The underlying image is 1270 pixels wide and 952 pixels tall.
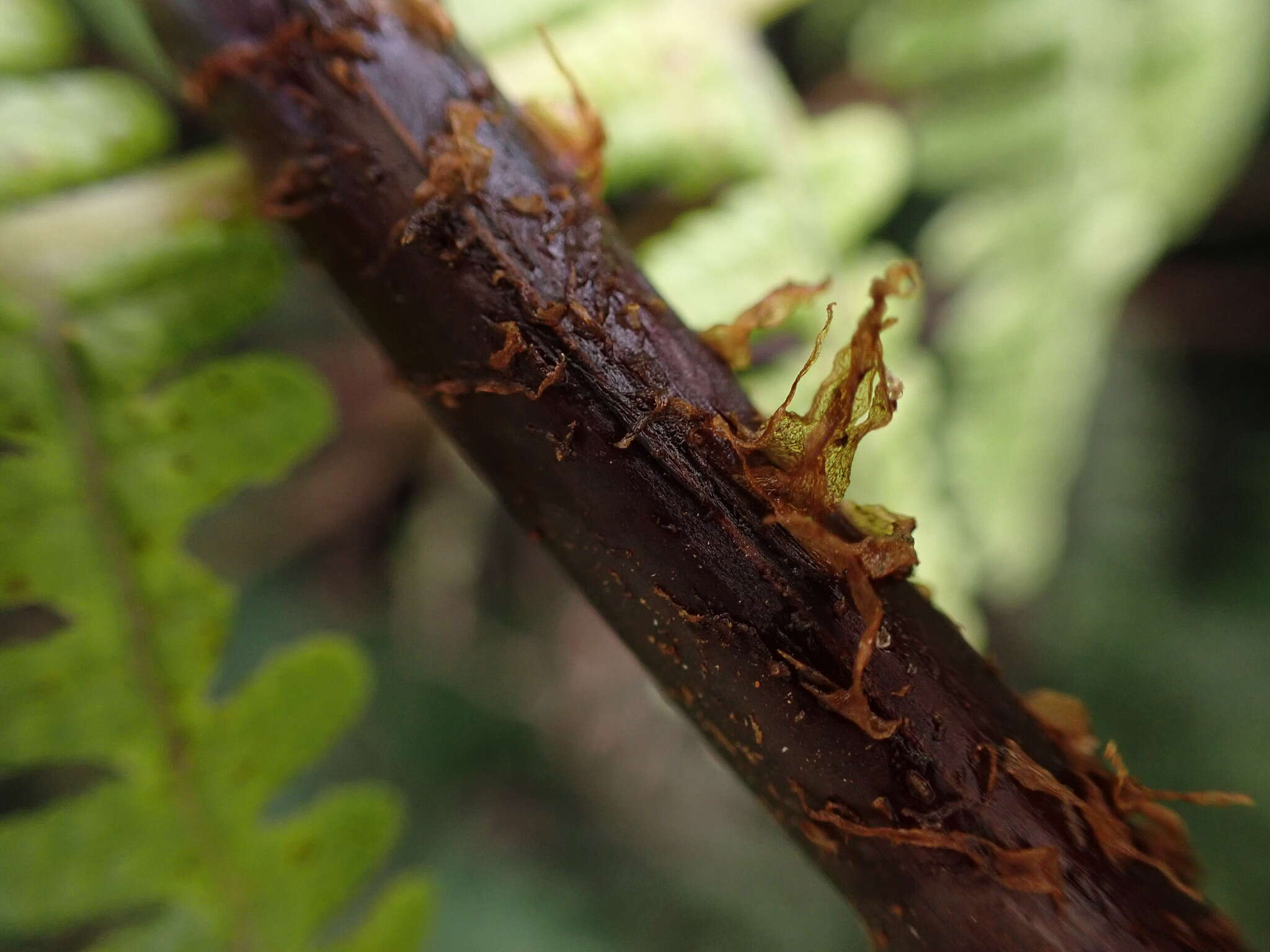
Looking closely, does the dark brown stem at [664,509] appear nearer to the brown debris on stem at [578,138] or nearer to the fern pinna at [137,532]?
the brown debris on stem at [578,138]

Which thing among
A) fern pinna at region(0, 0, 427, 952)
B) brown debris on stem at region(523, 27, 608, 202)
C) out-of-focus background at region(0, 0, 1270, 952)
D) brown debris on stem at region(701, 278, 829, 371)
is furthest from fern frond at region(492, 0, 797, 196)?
brown debris on stem at region(701, 278, 829, 371)

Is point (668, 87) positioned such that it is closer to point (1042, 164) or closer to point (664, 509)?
point (1042, 164)

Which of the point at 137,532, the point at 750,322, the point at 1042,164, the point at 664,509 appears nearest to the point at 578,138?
the point at 750,322

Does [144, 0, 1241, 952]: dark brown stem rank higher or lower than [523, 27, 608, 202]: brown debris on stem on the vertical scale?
lower

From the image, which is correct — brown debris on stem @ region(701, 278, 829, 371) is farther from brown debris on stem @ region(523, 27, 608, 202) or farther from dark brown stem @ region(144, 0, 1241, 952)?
brown debris on stem @ region(523, 27, 608, 202)

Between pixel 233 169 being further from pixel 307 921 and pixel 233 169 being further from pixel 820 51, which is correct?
pixel 820 51

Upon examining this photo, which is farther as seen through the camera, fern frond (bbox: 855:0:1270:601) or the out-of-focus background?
fern frond (bbox: 855:0:1270:601)
